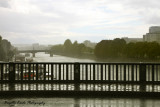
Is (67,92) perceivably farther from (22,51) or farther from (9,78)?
(22,51)

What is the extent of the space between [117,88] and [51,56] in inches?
237

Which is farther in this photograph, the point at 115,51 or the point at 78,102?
the point at 115,51

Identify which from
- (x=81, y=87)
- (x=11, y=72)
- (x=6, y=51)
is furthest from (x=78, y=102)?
(x=6, y=51)

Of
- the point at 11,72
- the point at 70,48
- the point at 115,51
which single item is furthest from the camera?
the point at 115,51

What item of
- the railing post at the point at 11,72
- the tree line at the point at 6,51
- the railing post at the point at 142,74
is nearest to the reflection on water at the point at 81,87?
the railing post at the point at 142,74

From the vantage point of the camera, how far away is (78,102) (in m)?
6.12

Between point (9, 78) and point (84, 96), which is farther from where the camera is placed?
point (9, 78)

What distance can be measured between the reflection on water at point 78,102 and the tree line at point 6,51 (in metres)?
8.60

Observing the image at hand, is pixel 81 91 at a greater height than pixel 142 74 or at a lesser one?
lesser

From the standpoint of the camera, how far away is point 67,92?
6.98 meters

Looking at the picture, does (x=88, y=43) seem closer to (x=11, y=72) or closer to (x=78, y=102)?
(x=11, y=72)

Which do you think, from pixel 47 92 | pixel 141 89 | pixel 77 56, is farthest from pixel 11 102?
pixel 77 56

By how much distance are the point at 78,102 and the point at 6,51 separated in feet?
41.8

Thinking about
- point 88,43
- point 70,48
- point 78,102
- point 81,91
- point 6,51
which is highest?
point 88,43
